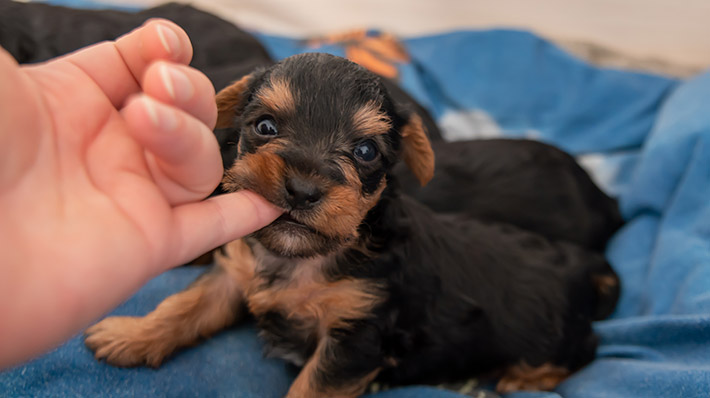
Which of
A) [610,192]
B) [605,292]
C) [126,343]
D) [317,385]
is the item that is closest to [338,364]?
[317,385]

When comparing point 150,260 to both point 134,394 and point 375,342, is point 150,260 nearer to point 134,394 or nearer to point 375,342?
point 134,394

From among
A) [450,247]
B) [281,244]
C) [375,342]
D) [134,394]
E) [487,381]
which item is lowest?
[487,381]

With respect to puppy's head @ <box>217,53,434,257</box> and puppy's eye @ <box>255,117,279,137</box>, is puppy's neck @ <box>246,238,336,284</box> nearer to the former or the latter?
puppy's head @ <box>217,53,434,257</box>

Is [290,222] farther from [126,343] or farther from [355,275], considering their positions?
[126,343]

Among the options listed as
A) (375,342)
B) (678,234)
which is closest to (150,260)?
(375,342)

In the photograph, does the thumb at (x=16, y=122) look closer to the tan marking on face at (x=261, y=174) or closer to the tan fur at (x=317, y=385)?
the tan marking on face at (x=261, y=174)

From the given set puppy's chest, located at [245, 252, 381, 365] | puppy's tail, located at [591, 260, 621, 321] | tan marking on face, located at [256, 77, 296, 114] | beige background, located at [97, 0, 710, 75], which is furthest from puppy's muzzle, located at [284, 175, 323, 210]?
beige background, located at [97, 0, 710, 75]
